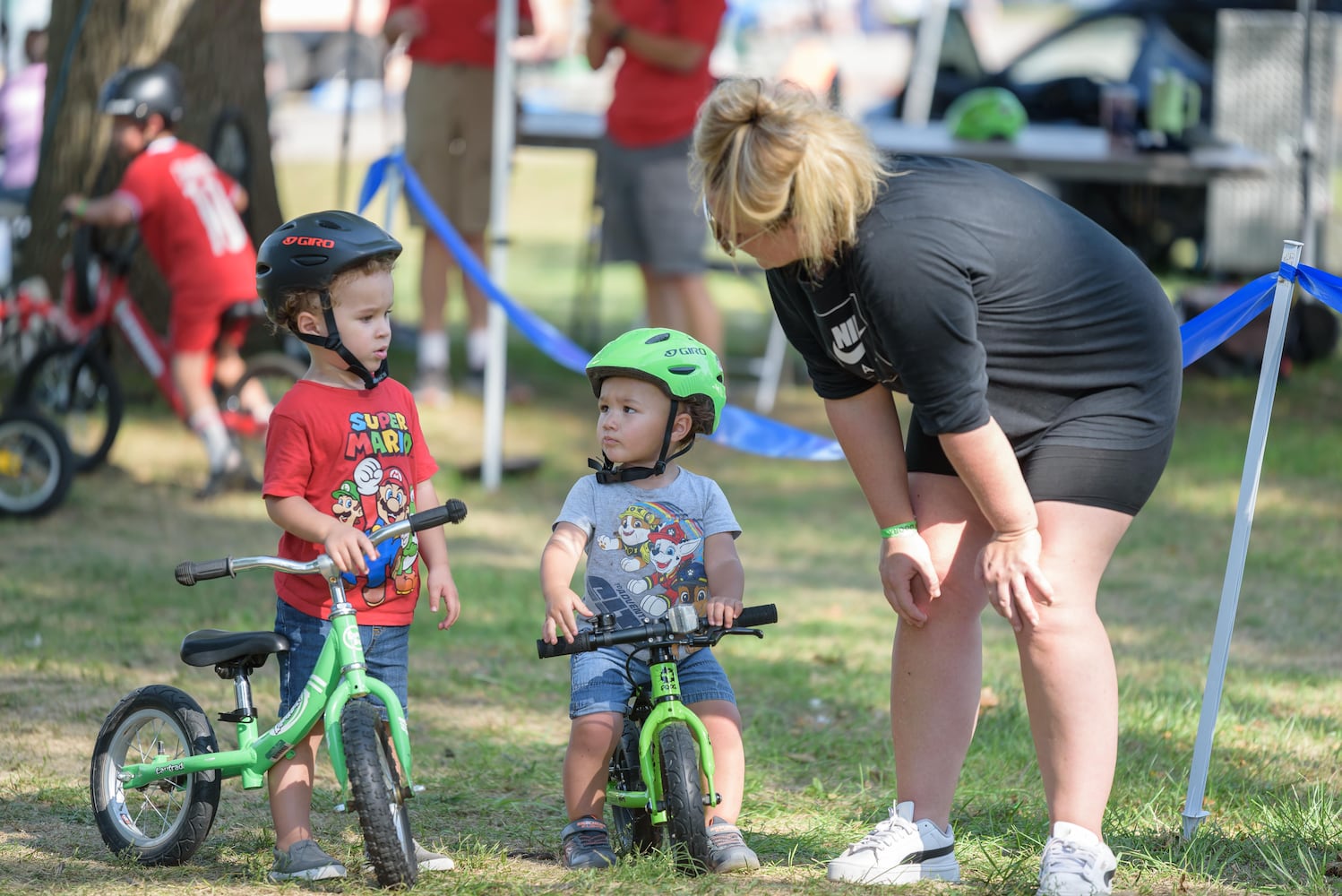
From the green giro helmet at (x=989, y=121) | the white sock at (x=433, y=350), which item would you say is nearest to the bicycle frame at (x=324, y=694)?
the white sock at (x=433, y=350)

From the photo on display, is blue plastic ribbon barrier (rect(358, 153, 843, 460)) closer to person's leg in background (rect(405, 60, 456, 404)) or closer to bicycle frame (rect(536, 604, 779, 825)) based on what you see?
person's leg in background (rect(405, 60, 456, 404))

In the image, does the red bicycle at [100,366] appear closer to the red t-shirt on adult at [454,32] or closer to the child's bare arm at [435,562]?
the red t-shirt on adult at [454,32]

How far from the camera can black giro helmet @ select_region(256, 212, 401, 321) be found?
3359 millimetres

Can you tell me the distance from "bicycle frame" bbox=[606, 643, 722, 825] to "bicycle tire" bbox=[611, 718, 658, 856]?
0.22 ft

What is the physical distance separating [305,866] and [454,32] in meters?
6.33

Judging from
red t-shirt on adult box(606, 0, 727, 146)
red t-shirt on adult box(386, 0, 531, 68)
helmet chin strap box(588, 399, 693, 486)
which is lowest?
helmet chin strap box(588, 399, 693, 486)

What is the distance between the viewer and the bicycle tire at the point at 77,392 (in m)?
7.30

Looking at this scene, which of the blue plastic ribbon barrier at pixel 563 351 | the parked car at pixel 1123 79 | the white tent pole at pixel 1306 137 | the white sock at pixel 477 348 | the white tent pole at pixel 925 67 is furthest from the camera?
the parked car at pixel 1123 79

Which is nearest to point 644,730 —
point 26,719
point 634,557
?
point 634,557

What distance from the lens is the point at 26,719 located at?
14.8ft

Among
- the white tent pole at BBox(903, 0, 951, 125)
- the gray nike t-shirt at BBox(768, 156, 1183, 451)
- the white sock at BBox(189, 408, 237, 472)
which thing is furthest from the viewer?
the white tent pole at BBox(903, 0, 951, 125)

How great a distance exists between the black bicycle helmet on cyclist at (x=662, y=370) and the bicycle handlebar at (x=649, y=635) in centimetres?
39

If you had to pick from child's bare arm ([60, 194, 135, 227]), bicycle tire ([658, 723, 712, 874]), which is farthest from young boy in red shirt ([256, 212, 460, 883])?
child's bare arm ([60, 194, 135, 227])

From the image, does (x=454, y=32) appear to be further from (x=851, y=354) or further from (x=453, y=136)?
(x=851, y=354)
